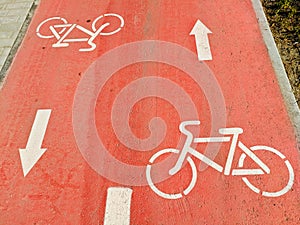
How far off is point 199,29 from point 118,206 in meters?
4.34

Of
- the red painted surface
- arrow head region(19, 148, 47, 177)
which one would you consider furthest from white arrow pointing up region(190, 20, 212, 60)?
arrow head region(19, 148, 47, 177)

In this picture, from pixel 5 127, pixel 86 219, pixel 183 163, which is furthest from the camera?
pixel 5 127

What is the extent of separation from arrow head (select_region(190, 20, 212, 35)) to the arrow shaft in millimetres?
3436

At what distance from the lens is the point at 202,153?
17.4ft

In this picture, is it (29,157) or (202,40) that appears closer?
(29,157)

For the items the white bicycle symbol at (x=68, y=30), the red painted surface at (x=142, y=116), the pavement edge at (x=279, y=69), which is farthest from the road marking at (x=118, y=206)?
the white bicycle symbol at (x=68, y=30)

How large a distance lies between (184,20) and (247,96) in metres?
2.67

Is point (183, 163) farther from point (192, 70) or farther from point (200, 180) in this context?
point (192, 70)

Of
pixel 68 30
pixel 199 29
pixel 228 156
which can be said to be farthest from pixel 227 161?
pixel 68 30

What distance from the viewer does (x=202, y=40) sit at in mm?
7246

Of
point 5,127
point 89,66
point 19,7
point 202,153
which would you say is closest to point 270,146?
point 202,153

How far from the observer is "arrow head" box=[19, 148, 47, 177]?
5.43 m

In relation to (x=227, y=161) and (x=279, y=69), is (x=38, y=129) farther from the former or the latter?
(x=279, y=69)

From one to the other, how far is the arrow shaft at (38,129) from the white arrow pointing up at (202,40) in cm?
309
